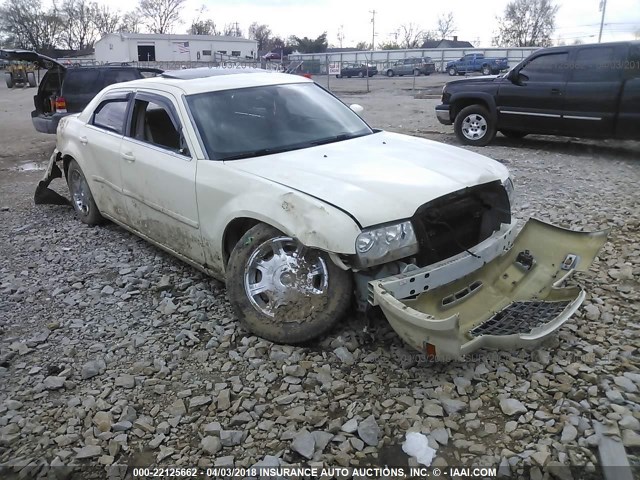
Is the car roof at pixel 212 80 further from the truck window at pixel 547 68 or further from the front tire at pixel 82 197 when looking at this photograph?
the truck window at pixel 547 68

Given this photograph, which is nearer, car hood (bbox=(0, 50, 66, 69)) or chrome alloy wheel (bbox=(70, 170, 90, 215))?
chrome alloy wheel (bbox=(70, 170, 90, 215))

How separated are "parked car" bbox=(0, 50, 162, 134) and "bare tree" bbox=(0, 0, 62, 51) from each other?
237ft

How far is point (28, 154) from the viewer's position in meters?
11.1

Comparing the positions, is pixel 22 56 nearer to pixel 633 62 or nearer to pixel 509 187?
pixel 509 187

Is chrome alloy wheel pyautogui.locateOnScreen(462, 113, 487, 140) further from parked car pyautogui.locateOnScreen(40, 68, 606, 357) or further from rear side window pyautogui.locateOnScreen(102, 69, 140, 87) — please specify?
rear side window pyautogui.locateOnScreen(102, 69, 140, 87)

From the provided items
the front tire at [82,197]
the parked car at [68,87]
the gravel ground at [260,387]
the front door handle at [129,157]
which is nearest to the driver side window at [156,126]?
the front door handle at [129,157]

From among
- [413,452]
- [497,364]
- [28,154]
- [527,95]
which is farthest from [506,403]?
[28,154]

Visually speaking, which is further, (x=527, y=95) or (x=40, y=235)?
(x=527, y=95)

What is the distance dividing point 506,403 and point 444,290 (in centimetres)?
72

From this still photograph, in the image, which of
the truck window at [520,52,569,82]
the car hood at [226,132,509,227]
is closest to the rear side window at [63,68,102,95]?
the truck window at [520,52,569,82]

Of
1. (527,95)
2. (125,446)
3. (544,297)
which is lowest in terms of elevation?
(125,446)

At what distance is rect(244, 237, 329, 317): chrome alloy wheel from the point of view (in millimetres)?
3182

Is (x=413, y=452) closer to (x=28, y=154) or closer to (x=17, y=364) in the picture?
(x=17, y=364)

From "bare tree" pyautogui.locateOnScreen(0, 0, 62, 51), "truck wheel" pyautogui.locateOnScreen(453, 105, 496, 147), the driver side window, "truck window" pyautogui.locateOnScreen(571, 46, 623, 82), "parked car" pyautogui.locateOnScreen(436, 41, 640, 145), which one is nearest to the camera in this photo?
the driver side window
